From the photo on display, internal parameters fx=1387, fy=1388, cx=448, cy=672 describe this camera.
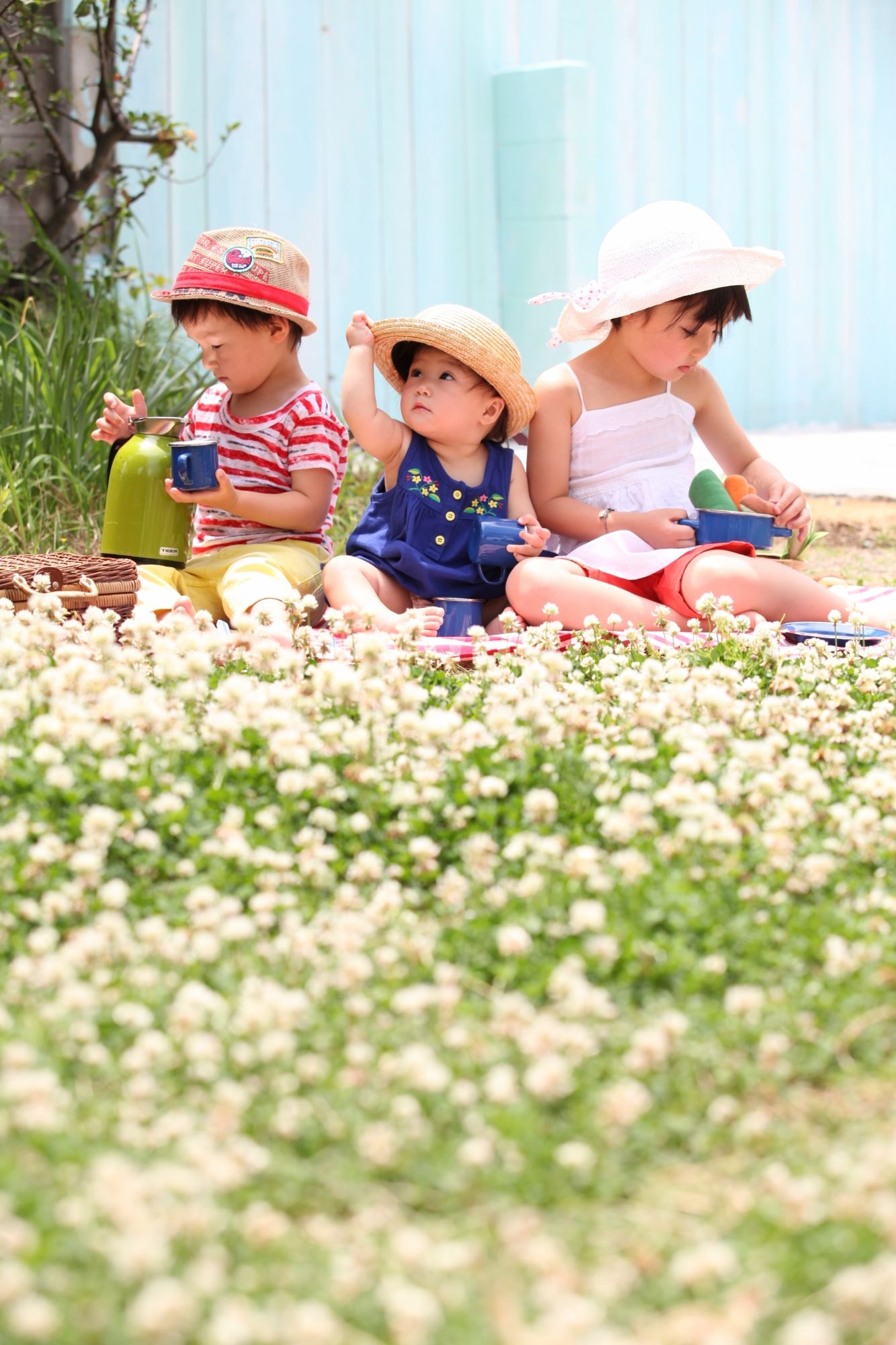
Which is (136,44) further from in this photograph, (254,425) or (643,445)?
(643,445)

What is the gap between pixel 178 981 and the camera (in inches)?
68.8

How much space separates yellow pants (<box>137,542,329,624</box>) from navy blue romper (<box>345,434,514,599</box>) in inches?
7.5

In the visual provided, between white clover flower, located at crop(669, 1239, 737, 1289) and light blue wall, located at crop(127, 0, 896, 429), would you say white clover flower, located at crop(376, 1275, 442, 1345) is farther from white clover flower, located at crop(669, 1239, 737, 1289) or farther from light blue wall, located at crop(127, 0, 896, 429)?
light blue wall, located at crop(127, 0, 896, 429)

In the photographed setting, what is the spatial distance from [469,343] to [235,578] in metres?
0.92

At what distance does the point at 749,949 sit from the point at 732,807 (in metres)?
0.42

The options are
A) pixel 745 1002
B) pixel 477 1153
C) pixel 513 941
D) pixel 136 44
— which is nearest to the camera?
pixel 477 1153

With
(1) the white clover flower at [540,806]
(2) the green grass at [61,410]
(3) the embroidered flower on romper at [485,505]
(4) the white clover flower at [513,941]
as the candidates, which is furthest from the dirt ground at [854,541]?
(4) the white clover flower at [513,941]

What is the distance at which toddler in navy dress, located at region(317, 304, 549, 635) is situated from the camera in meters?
3.86

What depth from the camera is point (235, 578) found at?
3873mm

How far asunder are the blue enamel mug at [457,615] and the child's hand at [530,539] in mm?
198

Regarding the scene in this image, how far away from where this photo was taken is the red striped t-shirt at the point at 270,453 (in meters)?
4.10

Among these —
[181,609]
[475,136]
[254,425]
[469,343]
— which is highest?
[475,136]

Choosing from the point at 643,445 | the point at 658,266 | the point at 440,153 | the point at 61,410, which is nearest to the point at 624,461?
the point at 643,445


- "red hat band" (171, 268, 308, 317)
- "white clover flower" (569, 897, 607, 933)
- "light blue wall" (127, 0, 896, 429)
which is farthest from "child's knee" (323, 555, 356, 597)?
"light blue wall" (127, 0, 896, 429)
